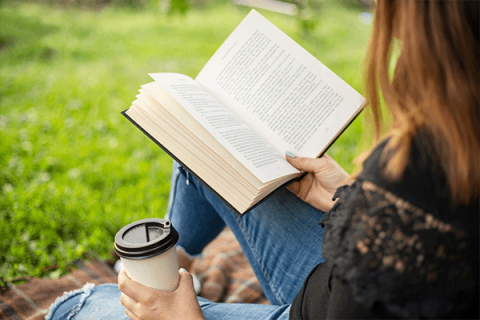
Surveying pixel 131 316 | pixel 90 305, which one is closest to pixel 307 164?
pixel 131 316

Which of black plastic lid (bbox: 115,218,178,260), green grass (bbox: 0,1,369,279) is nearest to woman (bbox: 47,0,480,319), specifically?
green grass (bbox: 0,1,369,279)

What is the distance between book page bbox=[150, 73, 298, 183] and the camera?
973 millimetres

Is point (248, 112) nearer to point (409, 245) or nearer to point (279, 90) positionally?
point (279, 90)

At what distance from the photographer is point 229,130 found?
1032mm

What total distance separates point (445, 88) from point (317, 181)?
2.01ft

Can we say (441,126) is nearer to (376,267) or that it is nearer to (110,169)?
(376,267)

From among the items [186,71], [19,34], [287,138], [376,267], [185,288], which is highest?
[376,267]

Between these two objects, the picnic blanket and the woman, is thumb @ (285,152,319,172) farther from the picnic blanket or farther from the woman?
the picnic blanket

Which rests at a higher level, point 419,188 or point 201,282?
point 419,188

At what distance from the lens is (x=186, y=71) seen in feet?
12.7

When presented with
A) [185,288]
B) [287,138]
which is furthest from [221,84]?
[185,288]

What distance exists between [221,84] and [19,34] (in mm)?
4529

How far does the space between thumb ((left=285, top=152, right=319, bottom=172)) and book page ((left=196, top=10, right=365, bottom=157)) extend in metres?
0.03

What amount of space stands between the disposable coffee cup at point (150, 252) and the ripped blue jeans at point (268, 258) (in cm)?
17
